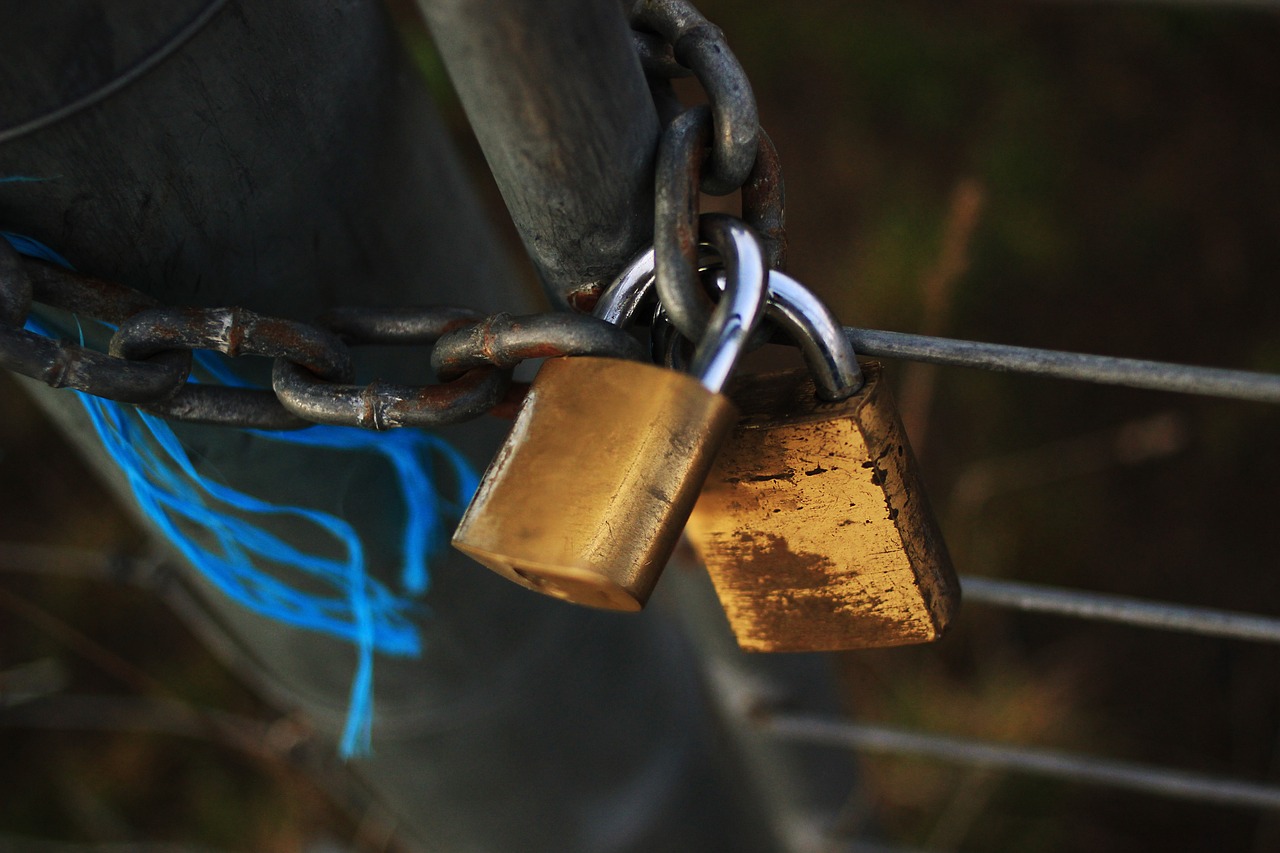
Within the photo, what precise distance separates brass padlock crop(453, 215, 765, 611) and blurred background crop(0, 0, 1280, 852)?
2.03 m

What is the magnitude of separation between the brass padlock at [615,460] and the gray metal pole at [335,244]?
0.08 m

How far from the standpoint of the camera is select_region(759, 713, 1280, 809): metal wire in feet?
3.30

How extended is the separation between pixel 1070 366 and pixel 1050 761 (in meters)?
0.66

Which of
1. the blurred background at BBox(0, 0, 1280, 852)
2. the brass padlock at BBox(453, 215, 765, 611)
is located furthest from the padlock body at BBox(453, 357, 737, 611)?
the blurred background at BBox(0, 0, 1280, 852)

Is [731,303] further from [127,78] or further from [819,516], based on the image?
[127,78]

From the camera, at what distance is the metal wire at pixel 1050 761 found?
39.6 inches

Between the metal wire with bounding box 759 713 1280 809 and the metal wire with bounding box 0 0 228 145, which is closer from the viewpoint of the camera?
the metal wire with bounding box 0 0 228 145

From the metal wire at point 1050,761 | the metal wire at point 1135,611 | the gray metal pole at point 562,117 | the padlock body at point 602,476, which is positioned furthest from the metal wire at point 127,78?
the metal wire at point 1050,761

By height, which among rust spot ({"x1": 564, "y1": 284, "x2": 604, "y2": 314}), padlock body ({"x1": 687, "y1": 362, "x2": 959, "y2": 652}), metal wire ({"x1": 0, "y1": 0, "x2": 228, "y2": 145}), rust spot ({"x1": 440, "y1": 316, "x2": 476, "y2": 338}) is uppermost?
metal wire ({"x1": 0, "y1": 0, "x2": 228, "y2": 145})

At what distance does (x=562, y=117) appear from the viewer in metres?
0.47

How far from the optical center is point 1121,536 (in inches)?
106

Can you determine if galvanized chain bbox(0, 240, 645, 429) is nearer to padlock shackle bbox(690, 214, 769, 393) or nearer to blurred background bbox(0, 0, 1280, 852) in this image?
padlock shackle bbox(690, 214, 769, 393)

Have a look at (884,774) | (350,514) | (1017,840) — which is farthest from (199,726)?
(350,514)

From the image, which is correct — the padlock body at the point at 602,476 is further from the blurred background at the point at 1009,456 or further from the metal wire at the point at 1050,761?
the blurred background at the point at 1009,456
